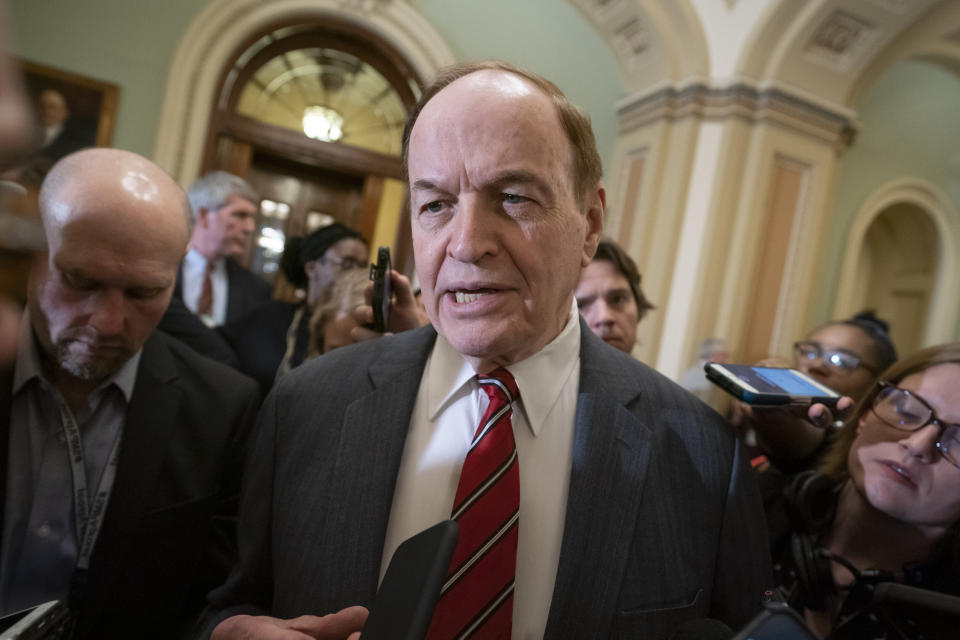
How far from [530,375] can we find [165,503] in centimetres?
93

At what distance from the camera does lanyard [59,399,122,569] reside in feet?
4.51

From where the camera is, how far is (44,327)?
1.37 metres

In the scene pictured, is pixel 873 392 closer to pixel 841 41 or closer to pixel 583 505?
pixel 583 505

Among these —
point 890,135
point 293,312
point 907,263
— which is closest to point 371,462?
point 293,312

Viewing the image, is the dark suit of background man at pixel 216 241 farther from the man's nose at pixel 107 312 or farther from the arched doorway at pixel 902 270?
the arched doorway at pixel 902 270

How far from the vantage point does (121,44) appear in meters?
4.88

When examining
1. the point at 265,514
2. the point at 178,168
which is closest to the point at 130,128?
the point at 178,168

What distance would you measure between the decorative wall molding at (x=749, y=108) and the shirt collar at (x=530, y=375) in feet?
16.1

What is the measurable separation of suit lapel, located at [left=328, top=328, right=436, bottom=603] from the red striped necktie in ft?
0.40

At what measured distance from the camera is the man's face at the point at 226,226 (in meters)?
3.58

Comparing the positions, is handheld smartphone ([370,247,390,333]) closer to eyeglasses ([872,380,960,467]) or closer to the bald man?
the bald man

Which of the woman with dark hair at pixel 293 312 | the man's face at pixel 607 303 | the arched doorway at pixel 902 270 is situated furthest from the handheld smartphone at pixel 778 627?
the arched doorway at pixel 902 270

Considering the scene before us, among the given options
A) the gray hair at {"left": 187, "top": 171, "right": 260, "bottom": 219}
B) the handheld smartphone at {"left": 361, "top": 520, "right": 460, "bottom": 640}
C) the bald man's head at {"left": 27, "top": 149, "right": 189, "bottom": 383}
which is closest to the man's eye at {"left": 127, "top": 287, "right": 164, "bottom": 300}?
the bald man's head at {"left": 27, "top": 149, "right": 189, "bottom": 383}

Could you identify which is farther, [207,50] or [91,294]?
[207,50]
